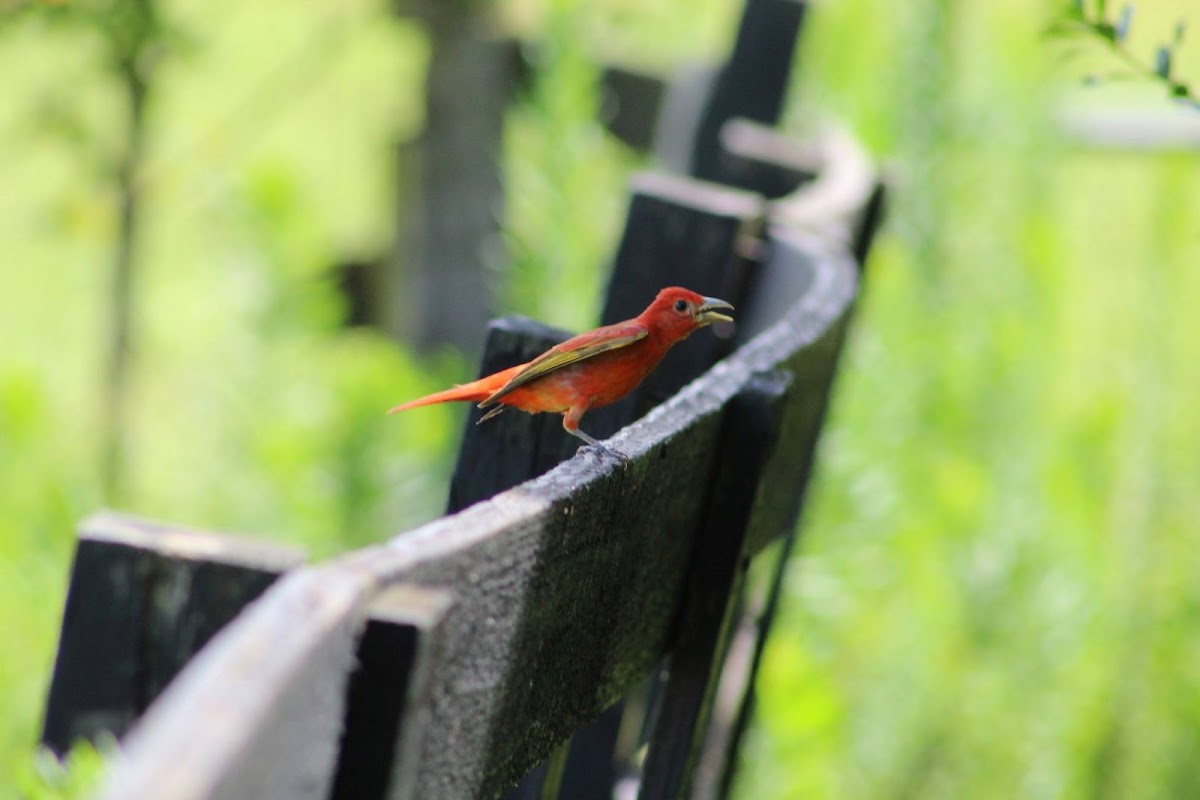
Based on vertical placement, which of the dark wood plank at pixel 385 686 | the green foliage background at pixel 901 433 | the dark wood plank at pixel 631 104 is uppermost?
the dark wood plank at pixel 385 686

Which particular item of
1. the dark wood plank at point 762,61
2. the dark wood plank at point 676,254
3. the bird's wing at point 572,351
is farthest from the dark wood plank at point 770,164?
the bird's wing at point 572,351

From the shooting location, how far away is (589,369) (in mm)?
1528

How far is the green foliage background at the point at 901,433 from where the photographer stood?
3.05 meters

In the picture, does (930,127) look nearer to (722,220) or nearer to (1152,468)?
(1152,468)

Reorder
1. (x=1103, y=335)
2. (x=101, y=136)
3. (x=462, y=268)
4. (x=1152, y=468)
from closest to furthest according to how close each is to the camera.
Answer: (x=1152, y=468) → (x=462, y=268) → (x=101, y=136) → (x=1103, y=335)

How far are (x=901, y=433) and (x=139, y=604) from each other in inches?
79.1

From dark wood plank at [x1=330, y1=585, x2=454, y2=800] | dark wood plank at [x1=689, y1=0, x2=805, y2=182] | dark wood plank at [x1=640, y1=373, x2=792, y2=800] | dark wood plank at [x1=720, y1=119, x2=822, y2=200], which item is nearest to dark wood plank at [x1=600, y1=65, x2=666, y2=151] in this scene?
dark wood plank at [x1=689, y1=0, x2=805, y2=182]

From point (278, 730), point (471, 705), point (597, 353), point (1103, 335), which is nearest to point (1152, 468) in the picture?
point (1103, 335)

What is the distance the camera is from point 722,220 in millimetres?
1965

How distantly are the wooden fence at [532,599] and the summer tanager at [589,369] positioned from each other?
26 millimetres

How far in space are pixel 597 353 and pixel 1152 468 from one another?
244 cm

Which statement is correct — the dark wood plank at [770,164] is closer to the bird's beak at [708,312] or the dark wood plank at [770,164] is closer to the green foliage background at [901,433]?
the green foliage background at [901,433]

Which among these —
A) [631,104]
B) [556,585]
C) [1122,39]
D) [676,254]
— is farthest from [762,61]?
[556,585]

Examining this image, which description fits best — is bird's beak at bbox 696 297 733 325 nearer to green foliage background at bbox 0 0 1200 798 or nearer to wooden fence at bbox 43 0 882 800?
wooden fence at bbox 43 0 882 800
